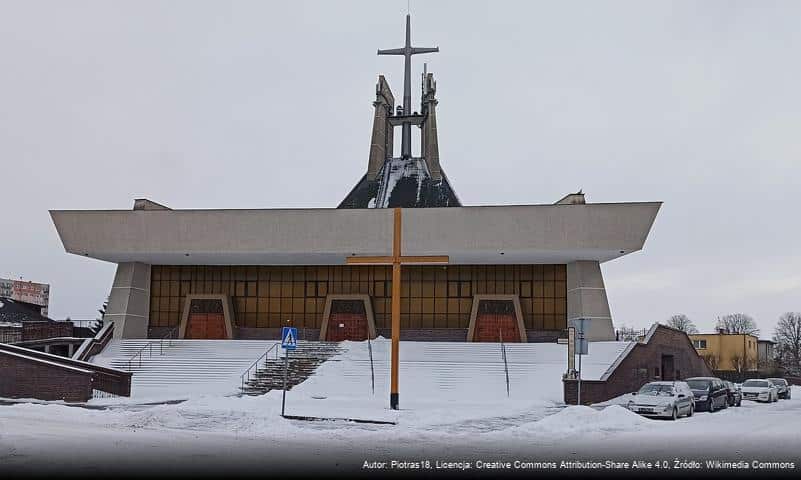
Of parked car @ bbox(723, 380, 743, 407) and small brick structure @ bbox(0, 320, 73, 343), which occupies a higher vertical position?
small brick structure @ bbox(0, 320, 73, 343)

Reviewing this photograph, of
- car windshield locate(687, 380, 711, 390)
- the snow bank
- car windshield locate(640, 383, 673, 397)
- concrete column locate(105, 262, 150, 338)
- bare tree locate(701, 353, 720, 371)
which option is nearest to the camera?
the snow bank

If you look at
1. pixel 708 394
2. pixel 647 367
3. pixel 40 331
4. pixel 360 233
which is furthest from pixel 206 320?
pixel 708 394

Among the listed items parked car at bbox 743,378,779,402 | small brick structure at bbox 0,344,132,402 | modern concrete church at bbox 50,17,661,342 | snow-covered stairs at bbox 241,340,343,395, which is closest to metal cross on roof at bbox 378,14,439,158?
modern concrete church at bbox 50,17,661,342

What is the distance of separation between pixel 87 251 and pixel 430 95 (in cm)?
2517

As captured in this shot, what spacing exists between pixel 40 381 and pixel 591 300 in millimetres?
23630

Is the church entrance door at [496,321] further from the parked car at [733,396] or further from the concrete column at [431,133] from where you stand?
the concrete column at [431,133]

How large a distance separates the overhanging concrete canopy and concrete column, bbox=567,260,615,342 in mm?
691

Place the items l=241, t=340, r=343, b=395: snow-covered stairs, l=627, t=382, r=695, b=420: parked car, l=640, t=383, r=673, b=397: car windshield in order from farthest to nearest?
l=241, t=340, r=343, b=395: snow-covered stairs
l=640, t=383, r=673, b=397: car windshield
l=627, t=382, r=695, b=420: parked car

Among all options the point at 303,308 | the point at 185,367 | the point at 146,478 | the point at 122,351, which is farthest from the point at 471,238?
the point at 146,478

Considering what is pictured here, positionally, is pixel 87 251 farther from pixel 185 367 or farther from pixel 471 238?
pixel 471 238

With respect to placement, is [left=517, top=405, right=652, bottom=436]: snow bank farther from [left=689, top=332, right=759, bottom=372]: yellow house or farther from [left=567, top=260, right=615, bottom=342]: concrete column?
[left=689, top=332, right=759, bottom=372]: yellow house

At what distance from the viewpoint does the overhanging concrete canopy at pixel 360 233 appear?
36.7 metres

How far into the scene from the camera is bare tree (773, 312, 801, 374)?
96812 millimetres

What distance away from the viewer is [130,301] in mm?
41906
